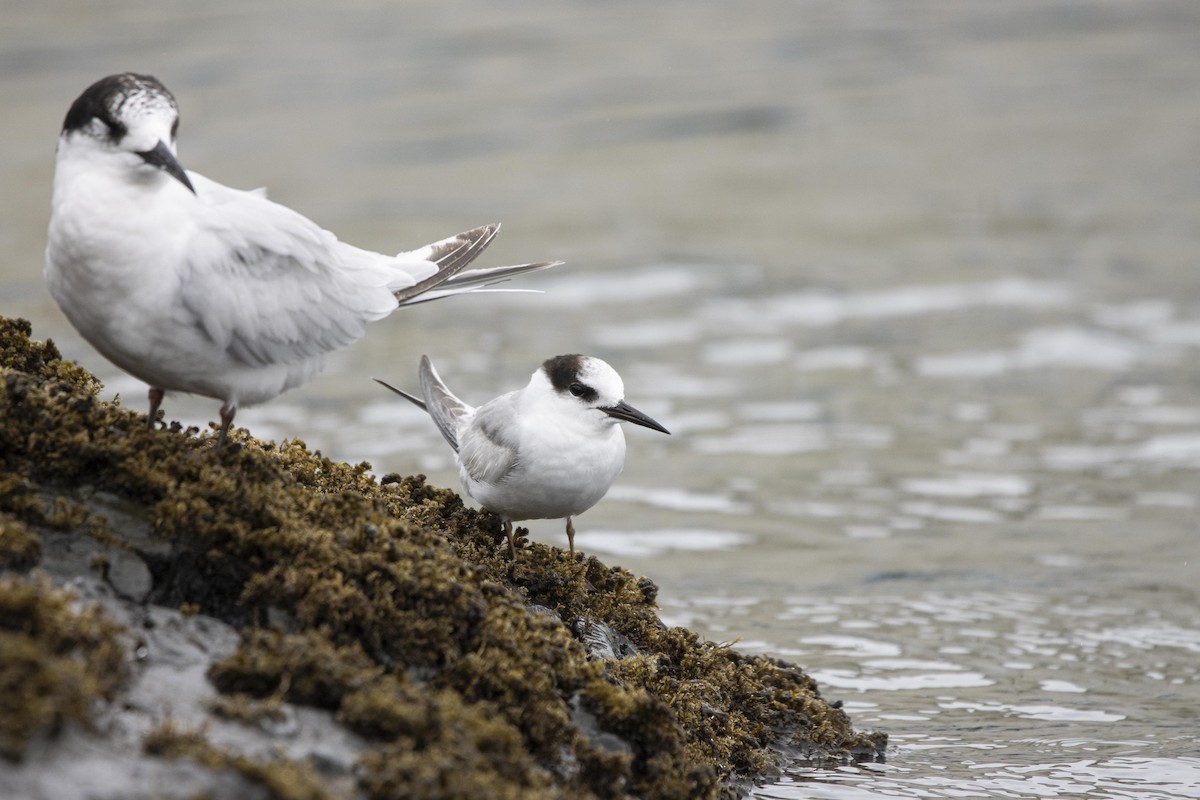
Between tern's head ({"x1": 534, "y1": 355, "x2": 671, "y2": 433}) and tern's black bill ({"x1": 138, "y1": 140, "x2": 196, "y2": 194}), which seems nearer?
tern's black bill ({"x1": 138, "y1": 140, "x2": 196, "y2": 194})

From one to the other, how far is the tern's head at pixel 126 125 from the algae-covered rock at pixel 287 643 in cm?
83

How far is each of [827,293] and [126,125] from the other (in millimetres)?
12340

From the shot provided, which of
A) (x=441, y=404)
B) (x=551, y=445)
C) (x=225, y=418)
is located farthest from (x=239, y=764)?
(x=441, y=404)

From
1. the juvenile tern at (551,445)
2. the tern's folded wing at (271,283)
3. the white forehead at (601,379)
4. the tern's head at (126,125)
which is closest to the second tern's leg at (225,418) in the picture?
the tern's folded wing at (271,283)

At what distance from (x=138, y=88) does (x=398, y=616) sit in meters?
1.87

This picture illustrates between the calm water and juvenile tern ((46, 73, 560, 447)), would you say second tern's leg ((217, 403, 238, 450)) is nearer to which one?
juvenile tern ((46, 73, 560, 447))

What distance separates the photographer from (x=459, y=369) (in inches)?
552

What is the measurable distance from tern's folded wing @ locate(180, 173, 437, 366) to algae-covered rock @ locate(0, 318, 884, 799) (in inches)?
16.7

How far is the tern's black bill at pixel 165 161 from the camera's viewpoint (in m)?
4.54

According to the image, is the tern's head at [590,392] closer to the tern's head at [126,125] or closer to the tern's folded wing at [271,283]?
the tern's folded wing at [271,283]

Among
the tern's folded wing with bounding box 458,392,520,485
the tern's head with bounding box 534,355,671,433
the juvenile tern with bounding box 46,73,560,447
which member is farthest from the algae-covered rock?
the tern's head with bounding box 534,355,671,433

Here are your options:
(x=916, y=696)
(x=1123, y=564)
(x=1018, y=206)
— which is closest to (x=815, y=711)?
(x=916, y=696)

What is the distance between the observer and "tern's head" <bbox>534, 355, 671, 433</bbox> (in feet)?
20.1

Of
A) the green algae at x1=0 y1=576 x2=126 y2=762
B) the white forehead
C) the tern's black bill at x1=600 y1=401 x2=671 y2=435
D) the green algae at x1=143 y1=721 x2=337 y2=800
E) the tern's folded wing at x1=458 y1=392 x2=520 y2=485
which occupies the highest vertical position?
the white forehead
